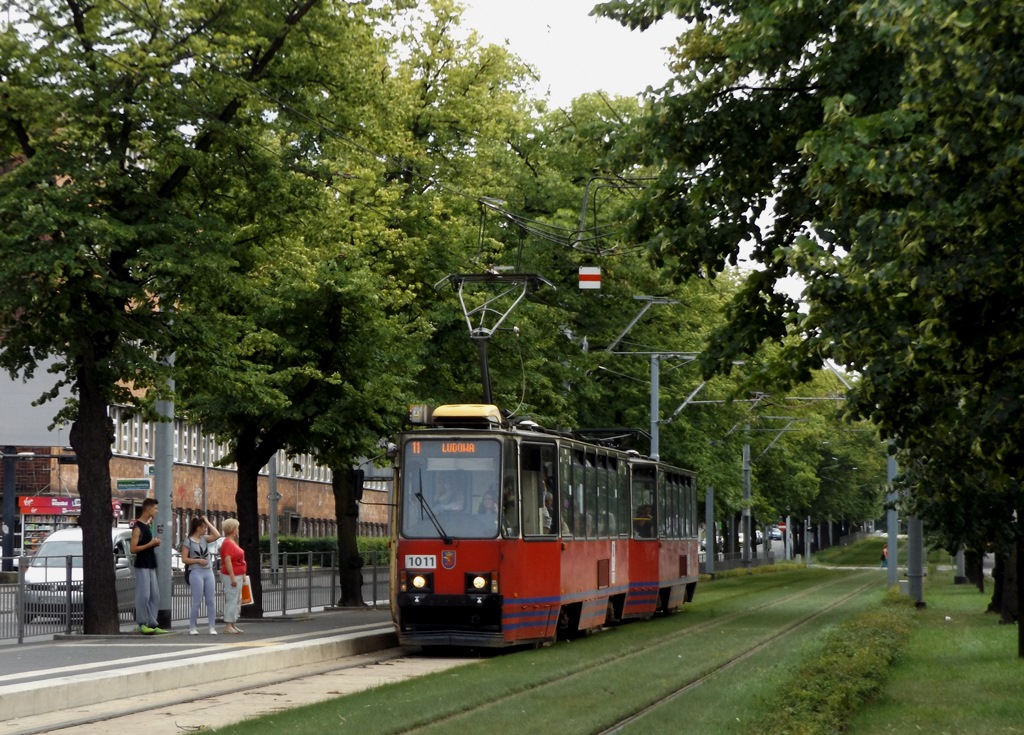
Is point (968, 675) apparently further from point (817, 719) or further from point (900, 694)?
point (817, 719)

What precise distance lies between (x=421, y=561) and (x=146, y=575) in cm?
401

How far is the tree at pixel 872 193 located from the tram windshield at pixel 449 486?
6.04 m

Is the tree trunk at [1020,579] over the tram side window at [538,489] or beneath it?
beneath

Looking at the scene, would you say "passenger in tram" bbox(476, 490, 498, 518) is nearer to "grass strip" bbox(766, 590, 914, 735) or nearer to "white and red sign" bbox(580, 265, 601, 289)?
"grass strip" bbox(766, 590, 914, 735)

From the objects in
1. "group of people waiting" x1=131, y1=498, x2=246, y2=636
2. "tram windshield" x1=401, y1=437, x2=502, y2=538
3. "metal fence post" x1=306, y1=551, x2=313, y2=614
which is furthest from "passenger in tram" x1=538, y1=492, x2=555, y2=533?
"metal fence post" x1=306, y1=551, x2=313, y2=614

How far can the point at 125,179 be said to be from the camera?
20.5 m

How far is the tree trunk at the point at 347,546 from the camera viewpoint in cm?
3309

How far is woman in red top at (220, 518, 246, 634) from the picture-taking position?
947 inches

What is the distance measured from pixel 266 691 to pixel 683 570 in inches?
800

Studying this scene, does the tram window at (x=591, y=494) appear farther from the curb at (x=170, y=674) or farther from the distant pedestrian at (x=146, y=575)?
the distant pedestrian at (x=146, y=575)

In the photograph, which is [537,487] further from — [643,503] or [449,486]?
[643,503]

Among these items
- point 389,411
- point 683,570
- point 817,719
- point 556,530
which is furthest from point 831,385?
point 817,719

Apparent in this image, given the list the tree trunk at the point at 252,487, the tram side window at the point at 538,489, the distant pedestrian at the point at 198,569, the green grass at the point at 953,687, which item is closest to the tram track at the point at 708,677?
the green grass at the point at 953,687

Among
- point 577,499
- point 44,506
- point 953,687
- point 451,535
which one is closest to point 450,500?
point 451,535
